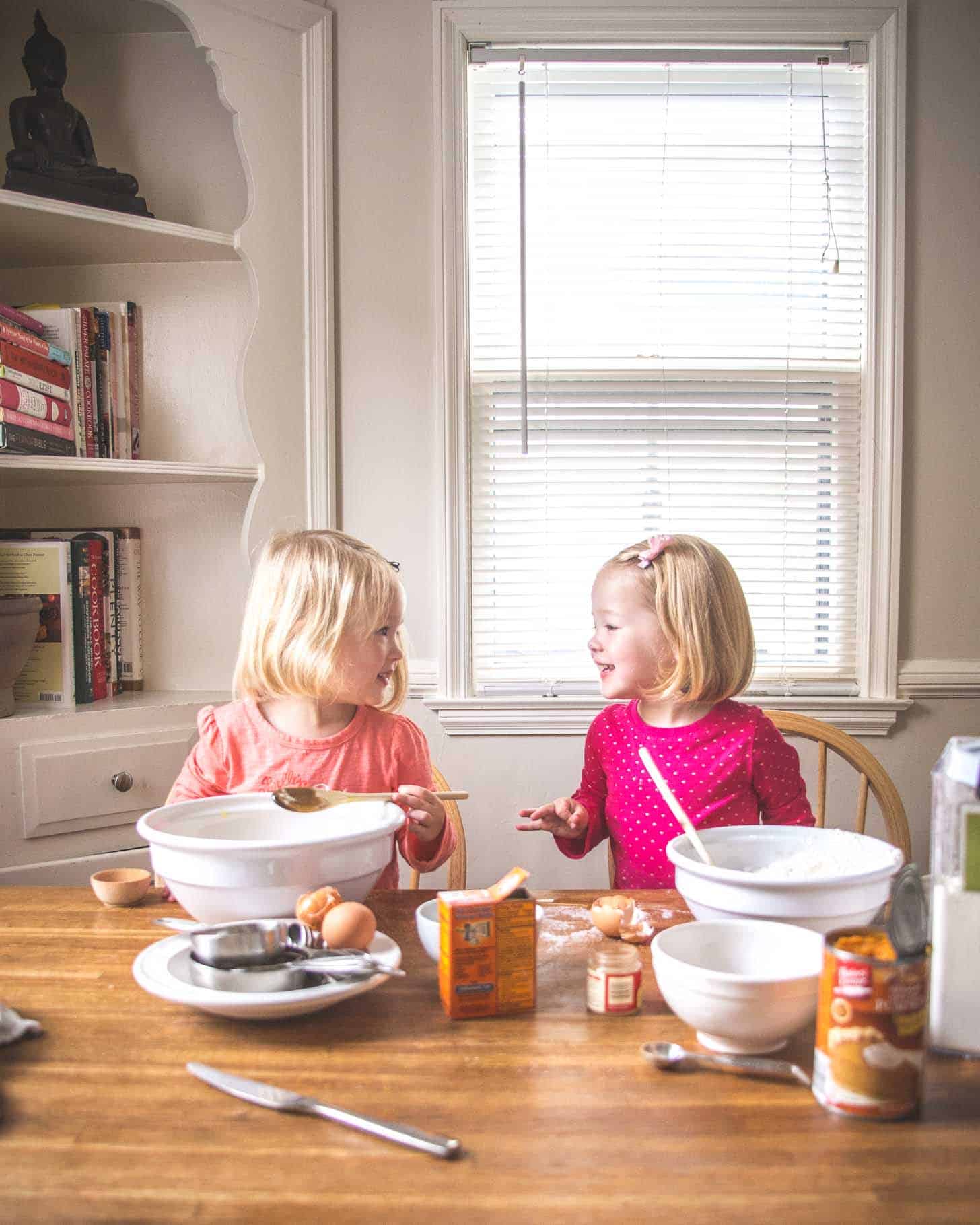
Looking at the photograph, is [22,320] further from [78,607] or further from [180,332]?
[78,607]

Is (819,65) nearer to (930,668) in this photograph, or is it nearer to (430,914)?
(930,668)

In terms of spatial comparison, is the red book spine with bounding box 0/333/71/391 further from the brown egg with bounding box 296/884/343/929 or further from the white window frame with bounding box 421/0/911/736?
the brown egg with bounding box 296/884/343/929

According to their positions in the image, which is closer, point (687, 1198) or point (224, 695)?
point (687, 1198)

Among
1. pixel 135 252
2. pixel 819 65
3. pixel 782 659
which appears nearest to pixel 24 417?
pixel 135 252

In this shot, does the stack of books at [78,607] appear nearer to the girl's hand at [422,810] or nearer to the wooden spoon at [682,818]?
the girl's hand at [422,810]

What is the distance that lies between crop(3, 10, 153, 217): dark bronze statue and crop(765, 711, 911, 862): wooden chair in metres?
1.67

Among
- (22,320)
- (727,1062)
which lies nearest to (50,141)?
(22,320)

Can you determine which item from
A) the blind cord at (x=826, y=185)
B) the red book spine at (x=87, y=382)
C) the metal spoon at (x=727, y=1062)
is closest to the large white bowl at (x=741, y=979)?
the metal spoon at (x=727, y=1062)

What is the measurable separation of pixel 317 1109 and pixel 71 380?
1.76 metres

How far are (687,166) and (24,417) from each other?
150cm

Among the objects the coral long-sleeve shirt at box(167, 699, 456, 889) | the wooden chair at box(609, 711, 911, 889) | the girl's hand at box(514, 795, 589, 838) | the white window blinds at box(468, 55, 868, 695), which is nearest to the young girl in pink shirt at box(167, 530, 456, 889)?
the coral long-sleeve shirt at box(167, 699, 456, 889)

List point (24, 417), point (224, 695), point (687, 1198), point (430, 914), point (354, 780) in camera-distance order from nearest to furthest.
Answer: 1. point (687, 1198)
2. point (430, 914)
3. point (354, 780)
4. point (24, 417)
5. point (224, 695)

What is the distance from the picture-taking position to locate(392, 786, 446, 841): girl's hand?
1.20 metres

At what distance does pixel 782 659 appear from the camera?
2.36 m
